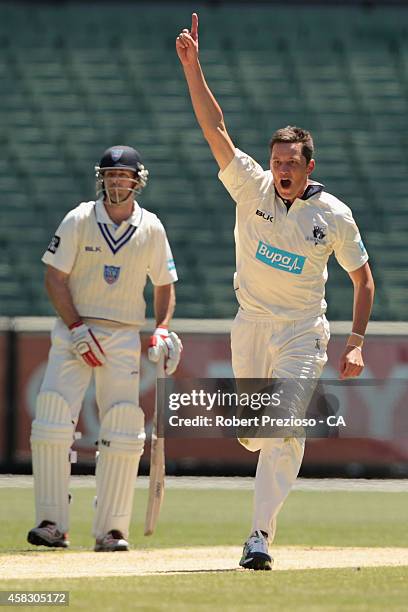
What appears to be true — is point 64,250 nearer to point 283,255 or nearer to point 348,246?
point 283,255

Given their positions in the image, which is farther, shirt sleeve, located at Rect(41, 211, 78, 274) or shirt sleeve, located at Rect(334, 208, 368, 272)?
shirt sleeve, located at Rect(41, 211, 78, 274)

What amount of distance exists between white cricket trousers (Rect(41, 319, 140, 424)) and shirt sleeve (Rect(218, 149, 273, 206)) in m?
1.16

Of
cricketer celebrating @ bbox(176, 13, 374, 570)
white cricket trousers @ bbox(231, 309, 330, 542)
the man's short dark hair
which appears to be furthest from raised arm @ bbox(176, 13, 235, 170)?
white cricket trousers @ bbox(231, 309, 330, 542)

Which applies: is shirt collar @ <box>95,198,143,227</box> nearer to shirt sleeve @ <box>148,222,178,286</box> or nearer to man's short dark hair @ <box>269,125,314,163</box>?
shirt sleeve @ <box>148,222,178,286</box>

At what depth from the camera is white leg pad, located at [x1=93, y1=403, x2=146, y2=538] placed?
6.97 meters

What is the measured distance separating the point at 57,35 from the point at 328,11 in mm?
3830

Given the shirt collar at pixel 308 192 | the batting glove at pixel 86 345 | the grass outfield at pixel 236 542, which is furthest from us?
the batting glove at pixel 86 345

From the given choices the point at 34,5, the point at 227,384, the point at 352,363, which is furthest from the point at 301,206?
the point at 34,5

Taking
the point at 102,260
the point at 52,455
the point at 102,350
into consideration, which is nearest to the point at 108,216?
the point at 102,260

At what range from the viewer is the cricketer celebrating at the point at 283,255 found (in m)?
6.07

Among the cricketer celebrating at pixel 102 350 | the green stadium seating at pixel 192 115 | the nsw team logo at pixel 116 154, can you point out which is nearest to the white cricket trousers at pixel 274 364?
the cricketer celebrating at pixel 102 350

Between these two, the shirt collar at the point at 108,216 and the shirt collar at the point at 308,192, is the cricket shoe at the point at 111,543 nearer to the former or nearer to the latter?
the shirt collar at the point at 108,216

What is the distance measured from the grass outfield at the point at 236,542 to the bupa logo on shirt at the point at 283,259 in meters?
1.28

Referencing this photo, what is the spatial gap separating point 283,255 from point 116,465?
59.9 inches
